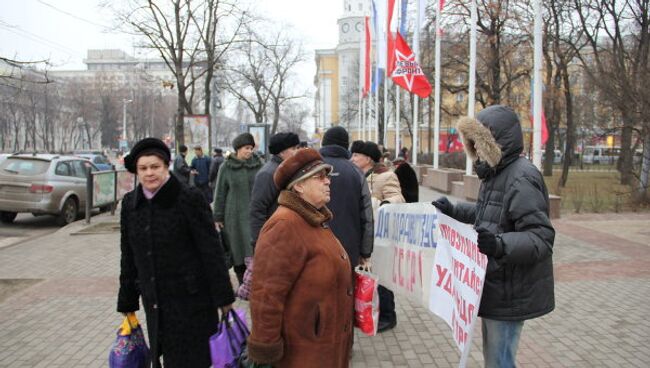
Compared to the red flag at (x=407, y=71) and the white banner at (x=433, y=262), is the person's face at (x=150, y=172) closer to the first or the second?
the white banner at (x=433, y=262)

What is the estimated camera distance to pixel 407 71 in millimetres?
16922

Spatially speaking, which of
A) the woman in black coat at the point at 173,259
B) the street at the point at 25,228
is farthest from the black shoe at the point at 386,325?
the street at the point at 25,228

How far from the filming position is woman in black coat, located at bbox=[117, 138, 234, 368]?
3186 mm

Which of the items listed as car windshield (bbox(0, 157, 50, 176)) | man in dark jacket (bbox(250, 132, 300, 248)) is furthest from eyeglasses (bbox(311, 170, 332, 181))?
car windshield (bbox(0, 157, 50, 176))

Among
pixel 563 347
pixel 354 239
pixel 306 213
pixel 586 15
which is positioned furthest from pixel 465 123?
pixel 586 15

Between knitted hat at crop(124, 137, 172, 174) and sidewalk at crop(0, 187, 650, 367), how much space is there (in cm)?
246

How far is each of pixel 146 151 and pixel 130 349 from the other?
3.97 ft

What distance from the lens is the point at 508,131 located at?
292 cm

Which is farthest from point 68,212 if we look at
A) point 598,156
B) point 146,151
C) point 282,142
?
point 598,156

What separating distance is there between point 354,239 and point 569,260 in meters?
5.98

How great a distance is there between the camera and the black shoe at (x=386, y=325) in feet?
18.0

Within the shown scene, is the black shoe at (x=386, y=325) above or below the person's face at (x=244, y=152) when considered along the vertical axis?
below

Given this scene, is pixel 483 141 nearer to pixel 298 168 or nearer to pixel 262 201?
pixel 298 168

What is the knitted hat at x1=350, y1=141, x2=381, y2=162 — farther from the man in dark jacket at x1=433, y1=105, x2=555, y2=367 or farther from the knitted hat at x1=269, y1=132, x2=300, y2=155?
the man in dark jacket at x1=433, y1=105, x2=555, y2=367
